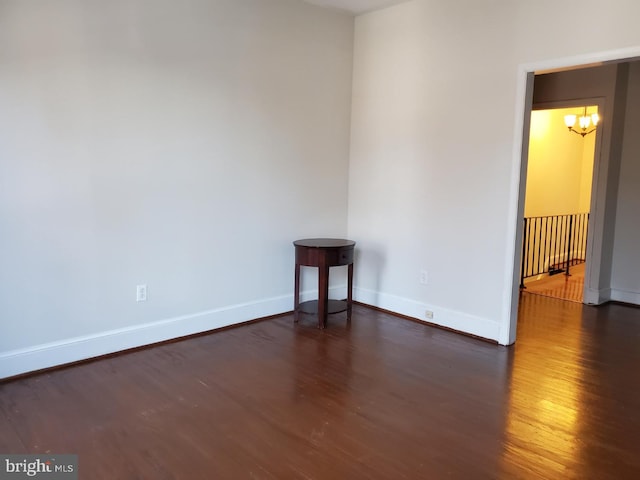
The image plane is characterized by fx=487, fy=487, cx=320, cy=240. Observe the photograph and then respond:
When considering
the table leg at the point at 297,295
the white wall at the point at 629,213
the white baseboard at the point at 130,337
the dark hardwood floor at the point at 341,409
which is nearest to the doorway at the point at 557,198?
the white wall at the point at 629,213

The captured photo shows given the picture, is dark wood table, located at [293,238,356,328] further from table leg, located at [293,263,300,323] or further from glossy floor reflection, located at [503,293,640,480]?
glossy floor reflection, located at [503,293,640,480]

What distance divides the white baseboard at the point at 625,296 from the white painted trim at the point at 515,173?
214cm

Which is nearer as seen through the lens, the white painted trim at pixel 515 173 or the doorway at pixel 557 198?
the white painted trim at pixel 515 173

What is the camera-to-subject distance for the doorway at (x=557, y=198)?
6.38 meters

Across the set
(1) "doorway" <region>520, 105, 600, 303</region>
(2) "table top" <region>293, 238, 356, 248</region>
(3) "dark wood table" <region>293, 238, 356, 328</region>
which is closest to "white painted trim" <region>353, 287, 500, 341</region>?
(3) "dark wood table" <region>293, 238, 356, 328</region>

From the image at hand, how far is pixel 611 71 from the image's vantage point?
472 cm

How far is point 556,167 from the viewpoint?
7.14m

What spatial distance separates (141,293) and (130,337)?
1.03 ft

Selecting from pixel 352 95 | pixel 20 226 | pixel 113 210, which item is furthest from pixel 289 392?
pixel 352 95

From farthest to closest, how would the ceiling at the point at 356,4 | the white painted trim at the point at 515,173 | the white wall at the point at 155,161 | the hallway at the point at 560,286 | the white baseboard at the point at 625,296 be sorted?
the hallway at the point at 560,286, the white baseboard at the point at 625,296, the ceiling at the point at 356,4, the white painted trim at the point at 515,173, the white wall at the point at 155,161

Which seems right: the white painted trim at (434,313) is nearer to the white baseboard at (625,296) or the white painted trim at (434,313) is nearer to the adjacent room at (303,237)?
the adjacent room at (303,237)

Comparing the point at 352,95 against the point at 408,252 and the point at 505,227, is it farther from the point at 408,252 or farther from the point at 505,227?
the point at 505,227

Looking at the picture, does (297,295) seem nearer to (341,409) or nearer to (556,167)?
(341,409)

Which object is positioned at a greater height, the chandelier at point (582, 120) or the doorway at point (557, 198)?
the chandelier at point (582, 120)
